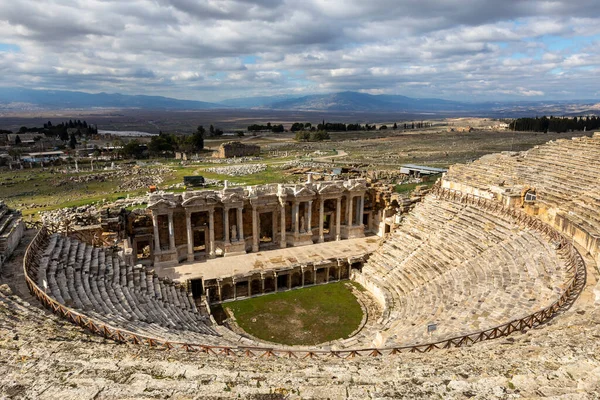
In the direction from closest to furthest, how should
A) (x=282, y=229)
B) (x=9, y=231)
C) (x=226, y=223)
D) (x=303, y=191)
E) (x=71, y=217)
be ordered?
1. (x=9, y=231)
2. (x=226, y=223)
3. (x=71, y=217)
4. (x=303, y=191)
5. (x=282, y=229)

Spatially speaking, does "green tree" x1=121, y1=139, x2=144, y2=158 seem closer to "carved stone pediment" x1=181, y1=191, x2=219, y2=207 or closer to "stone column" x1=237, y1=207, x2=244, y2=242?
"carved stone pediment" x1=181, y1=191, x2=219, y2=207

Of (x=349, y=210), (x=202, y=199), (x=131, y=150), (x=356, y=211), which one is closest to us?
(x=202, y=199)

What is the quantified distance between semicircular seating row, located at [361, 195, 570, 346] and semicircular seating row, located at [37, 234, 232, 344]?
31.0 ft

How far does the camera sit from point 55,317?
14484 mm

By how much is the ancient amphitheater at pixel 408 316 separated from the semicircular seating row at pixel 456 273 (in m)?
0.11

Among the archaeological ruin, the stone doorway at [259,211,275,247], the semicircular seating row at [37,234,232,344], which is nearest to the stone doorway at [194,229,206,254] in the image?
the stone doorway at [259,211,275,247]

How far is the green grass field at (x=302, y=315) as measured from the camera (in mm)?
22453

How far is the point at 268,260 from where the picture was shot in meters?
30.7

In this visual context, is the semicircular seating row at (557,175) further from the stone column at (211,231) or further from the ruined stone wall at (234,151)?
the ruined stone wall at (234,151)

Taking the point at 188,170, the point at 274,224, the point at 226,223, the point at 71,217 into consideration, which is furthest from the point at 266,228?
the point at 188,170

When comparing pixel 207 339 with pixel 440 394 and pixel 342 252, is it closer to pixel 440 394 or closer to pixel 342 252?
pixel 440 394

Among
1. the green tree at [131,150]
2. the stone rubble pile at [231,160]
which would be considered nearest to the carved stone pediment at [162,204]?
the stone rubble pile at [231,160]

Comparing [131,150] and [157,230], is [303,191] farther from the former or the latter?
[131,150]

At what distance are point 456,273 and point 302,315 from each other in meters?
9.46
